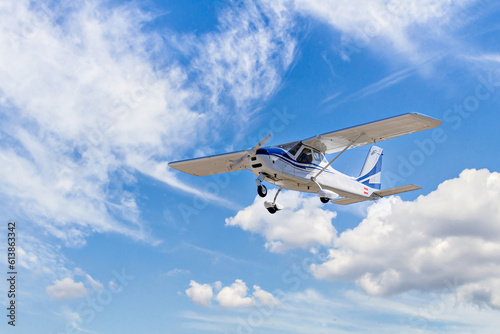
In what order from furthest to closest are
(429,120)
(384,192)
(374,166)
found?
(374,166) → (384,192) → (429,120)

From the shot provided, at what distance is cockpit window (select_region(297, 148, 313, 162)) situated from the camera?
865 inches

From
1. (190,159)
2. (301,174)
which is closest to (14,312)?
(190,159)

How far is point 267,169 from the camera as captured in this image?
2062cm

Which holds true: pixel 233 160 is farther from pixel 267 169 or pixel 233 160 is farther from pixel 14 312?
pixel 14 312

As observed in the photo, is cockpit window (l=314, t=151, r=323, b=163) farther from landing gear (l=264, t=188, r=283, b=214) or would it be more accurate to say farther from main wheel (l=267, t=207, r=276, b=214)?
main wheel (l=267, t=207, r=276, b=214)

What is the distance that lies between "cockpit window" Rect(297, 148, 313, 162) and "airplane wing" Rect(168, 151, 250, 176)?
9.86 ft

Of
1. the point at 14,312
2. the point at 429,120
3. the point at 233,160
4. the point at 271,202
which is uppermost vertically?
the point at 233,160

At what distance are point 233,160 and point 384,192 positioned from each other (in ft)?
25.1

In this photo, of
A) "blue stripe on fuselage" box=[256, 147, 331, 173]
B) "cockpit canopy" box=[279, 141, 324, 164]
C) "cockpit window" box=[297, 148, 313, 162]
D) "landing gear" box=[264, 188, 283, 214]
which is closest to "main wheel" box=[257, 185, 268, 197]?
"landing gear" box=[264, 188, 283, 214]

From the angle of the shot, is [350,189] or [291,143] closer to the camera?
[291,143]

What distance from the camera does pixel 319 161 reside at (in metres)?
22.8

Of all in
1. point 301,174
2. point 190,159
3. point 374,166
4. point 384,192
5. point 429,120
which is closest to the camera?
point 429,120

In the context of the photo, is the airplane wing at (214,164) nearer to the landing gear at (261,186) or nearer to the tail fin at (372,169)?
the landing gear at (261,186)

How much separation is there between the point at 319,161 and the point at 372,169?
244 inches
